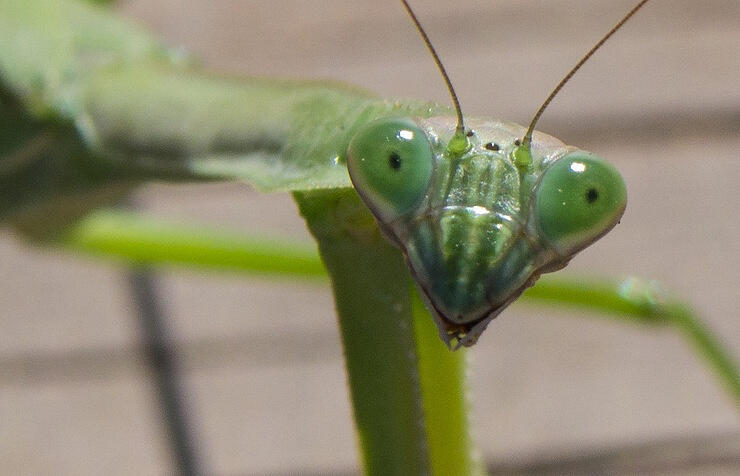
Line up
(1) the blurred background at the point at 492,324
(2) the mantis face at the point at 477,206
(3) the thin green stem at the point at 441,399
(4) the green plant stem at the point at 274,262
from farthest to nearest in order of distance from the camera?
1. (1) the blurred background at the point at 492,324
2. (4) the green plant stem at the point at 274,262
3. (3) the thin green stem at the point at 441,399
4. (2) the mantis face at the point at 477,206

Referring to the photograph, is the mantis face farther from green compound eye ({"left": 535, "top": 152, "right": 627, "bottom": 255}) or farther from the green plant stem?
the green plant stem

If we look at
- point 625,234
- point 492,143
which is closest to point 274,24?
point 625,234

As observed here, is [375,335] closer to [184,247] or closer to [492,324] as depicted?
[184,247]

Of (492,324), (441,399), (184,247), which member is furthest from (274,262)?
(441,399)

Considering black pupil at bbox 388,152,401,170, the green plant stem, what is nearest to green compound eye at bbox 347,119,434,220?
black pupil at bbox 388,152,401,170

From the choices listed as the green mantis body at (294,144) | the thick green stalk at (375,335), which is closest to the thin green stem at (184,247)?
the green mantis body at (294,144)

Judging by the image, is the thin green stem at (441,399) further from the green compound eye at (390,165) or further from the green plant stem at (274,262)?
the green plant stem at (274,262)

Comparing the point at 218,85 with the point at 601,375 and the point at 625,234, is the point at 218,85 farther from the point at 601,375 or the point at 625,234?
the point at 625,234
